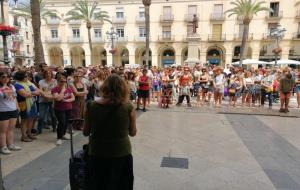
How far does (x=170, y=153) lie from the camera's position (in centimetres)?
527

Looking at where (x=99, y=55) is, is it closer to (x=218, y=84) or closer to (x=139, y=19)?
(x=139, y=19)

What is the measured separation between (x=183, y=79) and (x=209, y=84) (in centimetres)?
120

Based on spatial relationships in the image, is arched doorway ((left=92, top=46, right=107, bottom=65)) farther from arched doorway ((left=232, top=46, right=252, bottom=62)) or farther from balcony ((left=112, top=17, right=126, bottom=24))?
arched doorway ((left=232, top=46, right=252, bottom=62))

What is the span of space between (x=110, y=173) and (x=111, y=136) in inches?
15.5

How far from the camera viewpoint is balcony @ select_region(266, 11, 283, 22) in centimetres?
3784

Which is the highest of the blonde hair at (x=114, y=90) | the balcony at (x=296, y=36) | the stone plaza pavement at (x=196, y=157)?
the balcony at (x=296, y=36)

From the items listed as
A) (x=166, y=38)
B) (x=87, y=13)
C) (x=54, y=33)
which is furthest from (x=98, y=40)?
(x=166, y=38)

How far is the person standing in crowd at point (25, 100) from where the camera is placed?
565cm

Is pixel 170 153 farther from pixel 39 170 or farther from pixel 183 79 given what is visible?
pixel 183 79

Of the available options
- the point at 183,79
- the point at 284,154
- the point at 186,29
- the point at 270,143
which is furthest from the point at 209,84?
the point at 186,29

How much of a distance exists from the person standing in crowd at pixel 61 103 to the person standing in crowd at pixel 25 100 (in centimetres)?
49

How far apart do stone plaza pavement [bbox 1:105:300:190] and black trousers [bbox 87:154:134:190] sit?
132 centimetres

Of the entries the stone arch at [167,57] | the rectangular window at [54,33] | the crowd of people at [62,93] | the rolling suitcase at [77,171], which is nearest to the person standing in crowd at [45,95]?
the crowd of people at [62,93]

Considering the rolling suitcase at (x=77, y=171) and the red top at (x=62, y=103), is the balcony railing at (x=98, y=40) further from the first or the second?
the rolling suitcase at (x=77, y=171)
